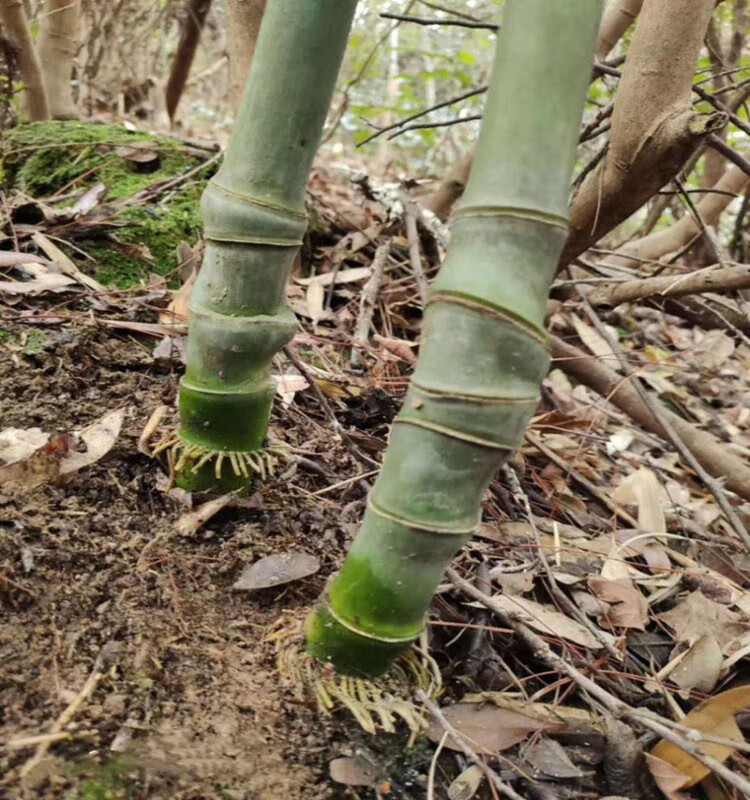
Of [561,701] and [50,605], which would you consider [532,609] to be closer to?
[561,701]

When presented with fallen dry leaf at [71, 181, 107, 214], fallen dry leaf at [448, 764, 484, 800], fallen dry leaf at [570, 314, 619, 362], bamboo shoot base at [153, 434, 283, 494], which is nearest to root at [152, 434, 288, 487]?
bamboo shoot base at [153, 434, 283, 494]

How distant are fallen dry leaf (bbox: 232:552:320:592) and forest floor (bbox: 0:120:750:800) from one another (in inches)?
0.9

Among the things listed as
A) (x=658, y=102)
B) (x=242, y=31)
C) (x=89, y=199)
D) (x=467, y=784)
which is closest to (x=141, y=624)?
(x=467, y=784)

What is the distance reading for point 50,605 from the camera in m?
1.02

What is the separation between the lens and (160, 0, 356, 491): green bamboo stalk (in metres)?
0.98

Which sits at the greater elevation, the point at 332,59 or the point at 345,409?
the point at 332,59

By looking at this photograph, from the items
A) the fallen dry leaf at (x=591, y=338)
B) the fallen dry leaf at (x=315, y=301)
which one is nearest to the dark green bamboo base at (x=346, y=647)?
the fallen dry leaf at (x=315, y=301)

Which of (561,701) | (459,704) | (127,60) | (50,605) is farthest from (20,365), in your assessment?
(127,60)

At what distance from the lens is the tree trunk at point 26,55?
7.34ft

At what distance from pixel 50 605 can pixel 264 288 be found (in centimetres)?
51

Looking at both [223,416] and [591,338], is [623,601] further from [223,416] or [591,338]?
[591,338]

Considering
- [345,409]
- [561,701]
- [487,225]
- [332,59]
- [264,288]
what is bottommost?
[561,701]

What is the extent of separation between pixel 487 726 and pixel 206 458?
1.82 feet

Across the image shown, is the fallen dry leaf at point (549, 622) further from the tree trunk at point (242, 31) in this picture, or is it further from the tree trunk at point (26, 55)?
the tree trunk at point (26, 55)
